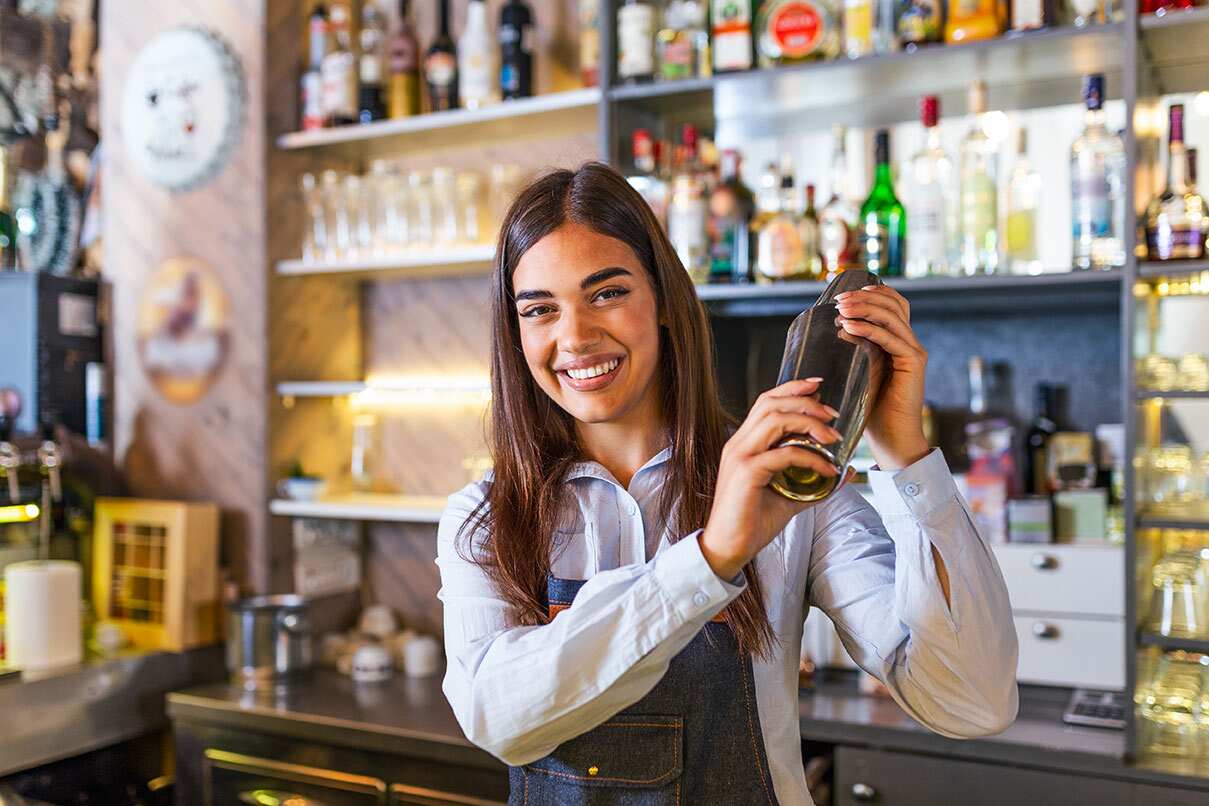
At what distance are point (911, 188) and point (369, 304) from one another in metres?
1.57

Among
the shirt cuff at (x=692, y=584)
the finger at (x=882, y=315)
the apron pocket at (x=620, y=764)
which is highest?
the finger at (x=882, y=315)

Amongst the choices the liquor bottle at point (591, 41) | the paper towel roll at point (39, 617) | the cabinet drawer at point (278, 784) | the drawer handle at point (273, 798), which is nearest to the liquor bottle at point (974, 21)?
the liquor bottle at point (591, 41)

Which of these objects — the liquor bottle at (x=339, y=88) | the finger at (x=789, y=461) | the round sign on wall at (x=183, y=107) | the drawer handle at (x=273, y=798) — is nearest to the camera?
the finger at (x=789, y=461)

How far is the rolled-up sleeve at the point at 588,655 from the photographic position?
3.19ft

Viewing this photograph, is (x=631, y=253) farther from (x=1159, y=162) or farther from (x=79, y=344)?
(x=79, y=344)

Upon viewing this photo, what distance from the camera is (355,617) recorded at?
9.98 feet

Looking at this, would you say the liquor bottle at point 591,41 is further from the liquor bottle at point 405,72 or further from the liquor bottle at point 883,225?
the liquor bottle at point 883,225

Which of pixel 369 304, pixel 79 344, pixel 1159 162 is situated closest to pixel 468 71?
pixel 369 304

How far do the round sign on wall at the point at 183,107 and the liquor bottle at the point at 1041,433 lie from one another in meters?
2.05

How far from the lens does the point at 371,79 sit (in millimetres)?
2770

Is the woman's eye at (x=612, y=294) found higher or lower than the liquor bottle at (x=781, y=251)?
lower

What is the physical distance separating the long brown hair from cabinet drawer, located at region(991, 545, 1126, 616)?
3.42ft

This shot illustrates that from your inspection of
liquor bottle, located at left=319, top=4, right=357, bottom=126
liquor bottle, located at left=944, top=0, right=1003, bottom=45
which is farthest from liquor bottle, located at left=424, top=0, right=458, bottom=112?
liquor bottle, located at left=944, top=0, right=1003, bottom=45

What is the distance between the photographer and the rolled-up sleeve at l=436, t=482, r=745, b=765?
97 cm
